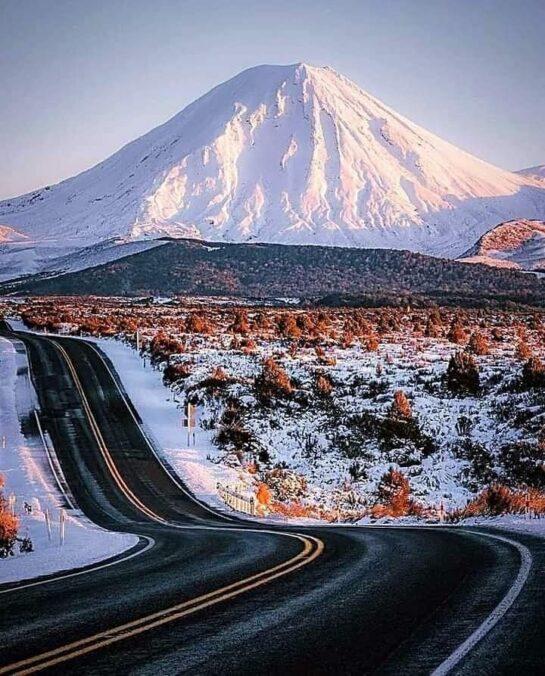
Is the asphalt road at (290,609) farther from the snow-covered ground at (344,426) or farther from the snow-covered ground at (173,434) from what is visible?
the snow-covered ground at (173,434)

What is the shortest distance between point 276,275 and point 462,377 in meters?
126

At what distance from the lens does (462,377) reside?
33594 mm

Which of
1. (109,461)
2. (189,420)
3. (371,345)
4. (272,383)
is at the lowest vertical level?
(109,461)

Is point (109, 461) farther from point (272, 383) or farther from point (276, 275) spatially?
point (276, 275)

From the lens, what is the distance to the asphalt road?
5820mm

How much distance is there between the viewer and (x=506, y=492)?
714 inches

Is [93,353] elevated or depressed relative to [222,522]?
elevated

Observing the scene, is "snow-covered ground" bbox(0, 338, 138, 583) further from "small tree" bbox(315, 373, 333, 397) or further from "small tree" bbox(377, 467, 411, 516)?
"small tree" bbox(315, 373, 333, 397)

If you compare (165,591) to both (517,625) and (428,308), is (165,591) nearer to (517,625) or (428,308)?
(517,625)

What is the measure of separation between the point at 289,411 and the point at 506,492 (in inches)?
593

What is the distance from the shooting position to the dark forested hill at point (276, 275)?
14038 cm

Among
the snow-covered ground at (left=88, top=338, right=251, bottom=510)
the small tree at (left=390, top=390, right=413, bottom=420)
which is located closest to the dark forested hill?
the snow-covered ground at (left=88, top=338, right=251, bottom=510)

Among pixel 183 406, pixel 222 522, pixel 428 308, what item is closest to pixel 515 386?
pixel 183 406

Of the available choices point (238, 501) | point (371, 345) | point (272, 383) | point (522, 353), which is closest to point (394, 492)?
point (238, 501)
